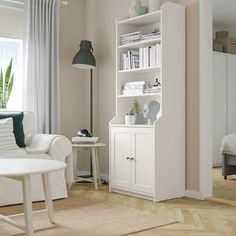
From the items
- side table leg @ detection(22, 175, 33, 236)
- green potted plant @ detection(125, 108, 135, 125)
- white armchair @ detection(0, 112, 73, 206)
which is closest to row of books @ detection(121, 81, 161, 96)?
green potted plant @ detection(125, 108, 135, 125)

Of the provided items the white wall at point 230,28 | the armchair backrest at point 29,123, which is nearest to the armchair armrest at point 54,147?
the armchair backrest at point 29,123

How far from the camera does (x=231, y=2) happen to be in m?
6.23

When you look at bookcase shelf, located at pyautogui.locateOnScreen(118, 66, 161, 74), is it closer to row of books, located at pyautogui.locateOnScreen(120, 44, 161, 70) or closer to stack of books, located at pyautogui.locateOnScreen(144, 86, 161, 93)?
row of books, located at pyautogui.locateOnScreen(120, 44, 161, 70)

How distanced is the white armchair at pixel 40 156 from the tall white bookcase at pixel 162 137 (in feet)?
1.96

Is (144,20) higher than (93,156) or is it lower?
higher

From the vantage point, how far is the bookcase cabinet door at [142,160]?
3838 mm

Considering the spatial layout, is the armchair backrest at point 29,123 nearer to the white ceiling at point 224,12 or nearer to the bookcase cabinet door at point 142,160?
the bookcase cabinet door at point 142,160

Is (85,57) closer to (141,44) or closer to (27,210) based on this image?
(141,44)

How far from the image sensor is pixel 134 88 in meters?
4.25

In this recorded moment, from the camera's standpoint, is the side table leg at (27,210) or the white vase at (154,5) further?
the white vase at (154,5)

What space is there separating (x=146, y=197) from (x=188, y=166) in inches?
21.1

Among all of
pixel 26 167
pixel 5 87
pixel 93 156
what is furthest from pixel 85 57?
pixel 26 167

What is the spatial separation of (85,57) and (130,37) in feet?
2.31

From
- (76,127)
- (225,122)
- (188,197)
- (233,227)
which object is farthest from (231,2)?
(233,227)
